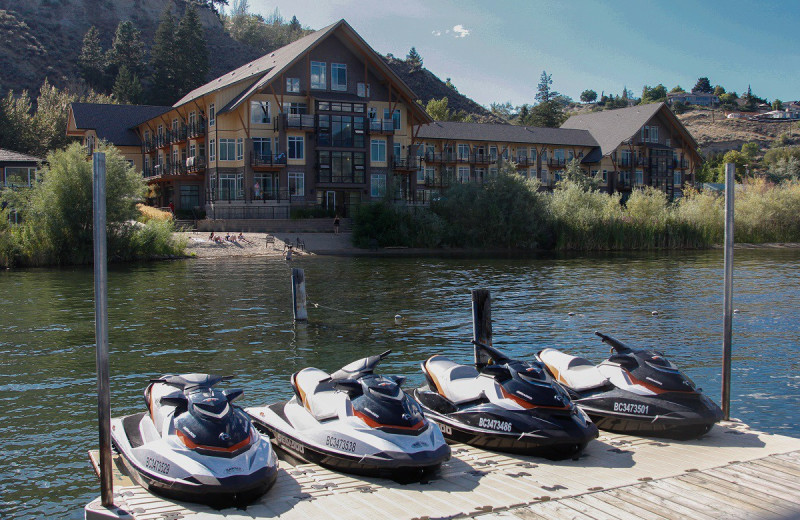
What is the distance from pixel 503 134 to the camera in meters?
89.5

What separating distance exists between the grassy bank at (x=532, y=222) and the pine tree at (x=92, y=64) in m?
82.3

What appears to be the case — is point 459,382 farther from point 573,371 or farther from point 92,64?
point 92,64

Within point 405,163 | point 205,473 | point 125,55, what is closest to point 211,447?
point 205,473

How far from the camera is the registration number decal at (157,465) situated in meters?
7.82

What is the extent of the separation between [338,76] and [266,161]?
1001cm

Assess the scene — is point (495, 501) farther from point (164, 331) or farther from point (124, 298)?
point (124, 298)

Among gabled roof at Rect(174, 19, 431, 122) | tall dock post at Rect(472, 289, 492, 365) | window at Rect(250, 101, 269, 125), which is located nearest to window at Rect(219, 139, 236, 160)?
A: gabled roof at Rect(174, 19, 431, 122)

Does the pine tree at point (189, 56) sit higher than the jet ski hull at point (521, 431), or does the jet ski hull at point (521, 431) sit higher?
the pine tree at point (189, 56)

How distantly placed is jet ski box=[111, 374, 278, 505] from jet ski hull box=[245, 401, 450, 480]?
2.80 ft

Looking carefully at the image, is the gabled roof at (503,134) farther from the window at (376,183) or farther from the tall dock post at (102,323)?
the tall dock post at (102,323)

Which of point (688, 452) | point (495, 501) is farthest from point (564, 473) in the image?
point (688, 452)

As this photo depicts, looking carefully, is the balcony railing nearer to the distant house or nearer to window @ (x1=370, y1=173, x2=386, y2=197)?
window @ (x1=370, y1=173, x2=386, y2=197)

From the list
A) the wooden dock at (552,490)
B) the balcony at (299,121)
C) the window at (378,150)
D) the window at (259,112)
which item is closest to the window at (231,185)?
the window at (259,112)

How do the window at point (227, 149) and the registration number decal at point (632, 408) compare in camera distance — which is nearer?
the registration number decal at point (632, 408)
